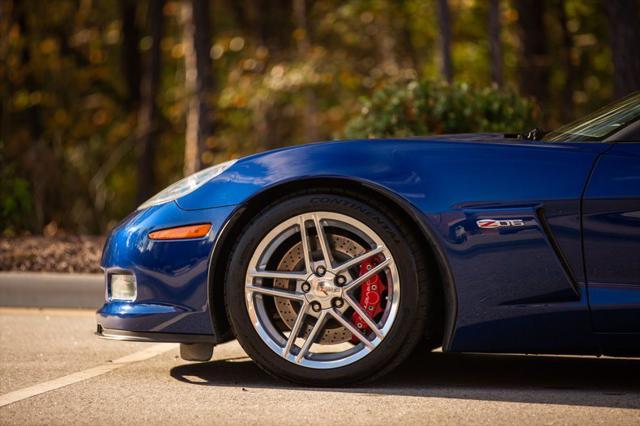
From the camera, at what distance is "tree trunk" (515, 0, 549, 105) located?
17.4 meters

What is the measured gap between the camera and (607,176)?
159 inches

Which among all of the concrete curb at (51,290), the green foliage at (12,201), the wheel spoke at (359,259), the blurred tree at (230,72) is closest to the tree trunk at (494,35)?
the blurred tree at (230,72)

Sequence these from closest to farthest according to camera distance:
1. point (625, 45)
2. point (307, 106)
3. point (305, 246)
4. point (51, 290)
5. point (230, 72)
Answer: point (305, 246), point (51, 290), point (625, 45), point (307, 106), point (230, 72)

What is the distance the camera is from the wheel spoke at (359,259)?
4.21 metres

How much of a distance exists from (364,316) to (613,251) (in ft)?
3.25

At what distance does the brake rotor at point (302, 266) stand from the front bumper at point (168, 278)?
300mm

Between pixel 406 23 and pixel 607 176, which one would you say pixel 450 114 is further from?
pixel 406 23

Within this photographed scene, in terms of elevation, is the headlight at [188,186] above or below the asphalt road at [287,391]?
above

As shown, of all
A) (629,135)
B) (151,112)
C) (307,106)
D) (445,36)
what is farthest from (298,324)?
(151,112)

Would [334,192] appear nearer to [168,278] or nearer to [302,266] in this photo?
[302,266]

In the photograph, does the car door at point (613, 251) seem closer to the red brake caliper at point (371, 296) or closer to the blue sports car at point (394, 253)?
the blue sports car at point (394, 253)

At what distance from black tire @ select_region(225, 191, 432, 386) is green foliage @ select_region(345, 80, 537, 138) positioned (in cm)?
460

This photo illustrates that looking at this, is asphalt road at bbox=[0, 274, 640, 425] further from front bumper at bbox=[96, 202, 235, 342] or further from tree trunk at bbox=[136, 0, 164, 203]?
tree trunk at bbox=[136, 0, 164, 203]

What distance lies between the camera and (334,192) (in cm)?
431
